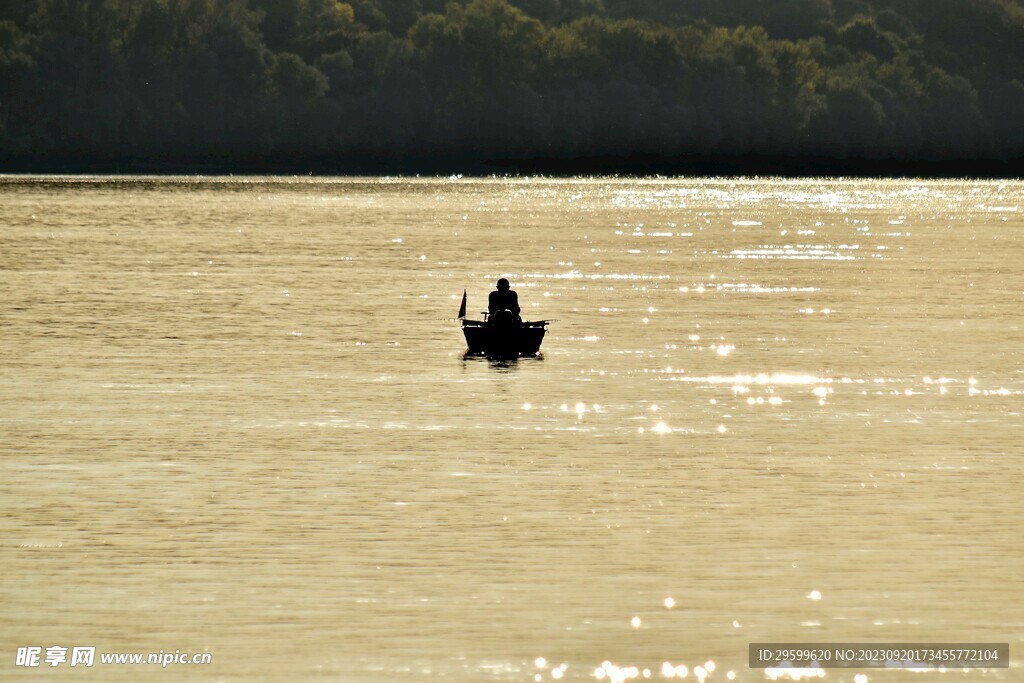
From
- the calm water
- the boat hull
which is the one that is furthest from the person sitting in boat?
the calm water

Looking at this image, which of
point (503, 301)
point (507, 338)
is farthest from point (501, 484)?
point (503, 301)

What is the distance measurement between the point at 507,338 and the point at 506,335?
75 mm

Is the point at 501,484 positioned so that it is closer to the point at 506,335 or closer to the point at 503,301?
the point at 506,335

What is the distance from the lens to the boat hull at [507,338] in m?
46.2

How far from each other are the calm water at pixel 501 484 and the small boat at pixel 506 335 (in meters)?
0.89

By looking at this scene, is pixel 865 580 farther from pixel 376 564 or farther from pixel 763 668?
pixel 376 564

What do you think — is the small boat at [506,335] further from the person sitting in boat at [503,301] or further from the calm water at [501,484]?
the calm water at [501,484]

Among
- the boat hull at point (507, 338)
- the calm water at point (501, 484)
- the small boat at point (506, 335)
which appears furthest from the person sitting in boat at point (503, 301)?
the calm water at point (501, 484)

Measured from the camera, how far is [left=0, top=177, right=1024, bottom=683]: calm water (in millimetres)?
20906

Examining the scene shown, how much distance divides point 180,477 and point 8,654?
916 centimetres

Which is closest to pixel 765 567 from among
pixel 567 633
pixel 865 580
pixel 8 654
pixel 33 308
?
pixel 865 580

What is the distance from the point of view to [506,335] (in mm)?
46250

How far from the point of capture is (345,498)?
90.4 feet

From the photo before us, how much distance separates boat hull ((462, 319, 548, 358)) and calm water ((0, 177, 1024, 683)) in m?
0.84
